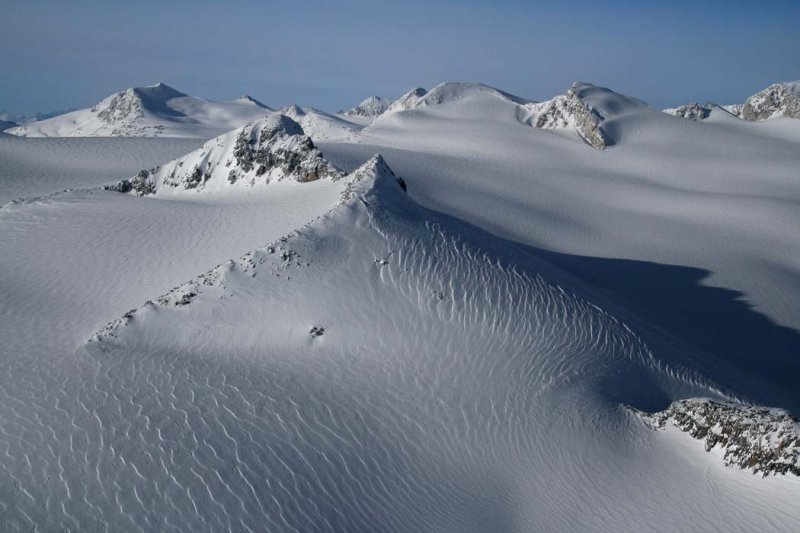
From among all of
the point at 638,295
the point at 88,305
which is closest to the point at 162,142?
the point at 88,305

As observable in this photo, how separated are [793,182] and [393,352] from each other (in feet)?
161

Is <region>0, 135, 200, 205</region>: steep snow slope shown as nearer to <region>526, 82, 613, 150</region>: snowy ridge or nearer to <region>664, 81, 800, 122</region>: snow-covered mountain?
<region>526, 82, 613, 150</region>: snowy ridge

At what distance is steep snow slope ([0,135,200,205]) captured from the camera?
3506cm

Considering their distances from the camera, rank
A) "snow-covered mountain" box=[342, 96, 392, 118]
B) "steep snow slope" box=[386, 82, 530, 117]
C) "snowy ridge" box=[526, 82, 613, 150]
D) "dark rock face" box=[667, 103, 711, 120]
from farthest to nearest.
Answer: "snow-covered mountain" box=[342, 96, 392, 118], "steep snow slope" box=[386, 82, 530, 117], "dark rock face" box=[667, 103, 711, 120], "snowy ridge" box=[526, 82, 613, 150]

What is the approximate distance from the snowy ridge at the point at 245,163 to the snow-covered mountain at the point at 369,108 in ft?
522

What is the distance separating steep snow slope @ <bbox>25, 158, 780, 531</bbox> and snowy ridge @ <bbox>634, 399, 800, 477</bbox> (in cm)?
37

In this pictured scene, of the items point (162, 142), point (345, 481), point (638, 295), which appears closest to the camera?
point (345, 481)

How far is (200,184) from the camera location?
1120 inches

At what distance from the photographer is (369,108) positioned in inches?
7515

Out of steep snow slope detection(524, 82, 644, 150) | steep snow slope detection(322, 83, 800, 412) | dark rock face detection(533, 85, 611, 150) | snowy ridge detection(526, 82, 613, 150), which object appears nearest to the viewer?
steep snow slope detection(322, 83, 800, 412)

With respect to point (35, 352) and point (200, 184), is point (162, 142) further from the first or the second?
point (35, 352)

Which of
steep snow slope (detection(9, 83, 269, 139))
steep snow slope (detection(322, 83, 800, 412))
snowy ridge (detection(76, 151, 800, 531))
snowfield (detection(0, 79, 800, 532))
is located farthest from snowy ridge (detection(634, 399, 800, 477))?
steep snow slope (detection(9, 83, 269, 139))

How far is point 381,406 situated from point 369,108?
612 ft

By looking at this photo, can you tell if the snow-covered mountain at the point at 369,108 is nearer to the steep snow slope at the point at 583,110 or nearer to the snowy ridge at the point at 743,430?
the steep snow slope at the point at 583,110
